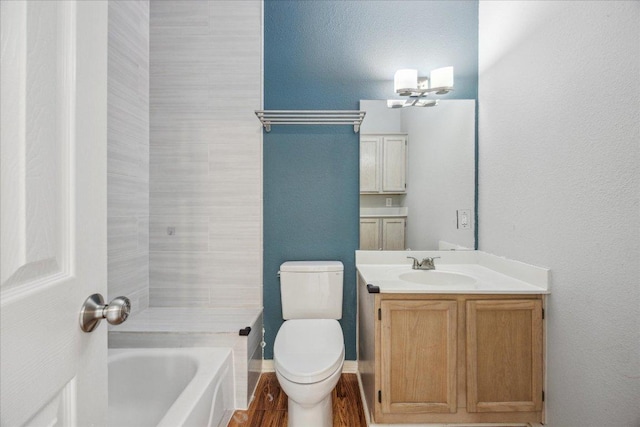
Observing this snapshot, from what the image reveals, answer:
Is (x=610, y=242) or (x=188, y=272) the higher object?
(x=610, y=242)

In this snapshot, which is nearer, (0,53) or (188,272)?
(0,53)

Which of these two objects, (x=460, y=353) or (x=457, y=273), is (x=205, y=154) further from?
(x=460, y=353)

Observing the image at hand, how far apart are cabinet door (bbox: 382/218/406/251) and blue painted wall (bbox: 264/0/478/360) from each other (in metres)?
0.20

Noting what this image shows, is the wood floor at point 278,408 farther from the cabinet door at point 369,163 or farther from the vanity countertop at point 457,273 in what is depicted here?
the cabinet door at point 369,163

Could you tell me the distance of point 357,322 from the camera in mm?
2281

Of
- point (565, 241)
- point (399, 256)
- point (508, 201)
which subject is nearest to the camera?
point (565, 241)

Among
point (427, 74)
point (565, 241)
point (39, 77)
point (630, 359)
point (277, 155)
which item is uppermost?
point (427, 74)

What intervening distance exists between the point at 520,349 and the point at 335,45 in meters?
2.15

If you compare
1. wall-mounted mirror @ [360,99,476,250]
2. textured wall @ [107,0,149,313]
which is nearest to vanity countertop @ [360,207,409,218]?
wall-mounted mirror @ [360,99,476,250]

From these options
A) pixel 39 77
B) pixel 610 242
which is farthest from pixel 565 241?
pixel 39 77

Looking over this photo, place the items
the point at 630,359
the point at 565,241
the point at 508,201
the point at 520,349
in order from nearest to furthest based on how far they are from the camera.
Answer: the point at 630,359
the point at 565,241
the point at 520,349
the point at 508,201

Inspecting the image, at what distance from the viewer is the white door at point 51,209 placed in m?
0.40

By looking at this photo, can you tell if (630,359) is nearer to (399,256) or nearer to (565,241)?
(565,241)

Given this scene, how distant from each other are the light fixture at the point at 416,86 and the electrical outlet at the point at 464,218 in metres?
0.76
